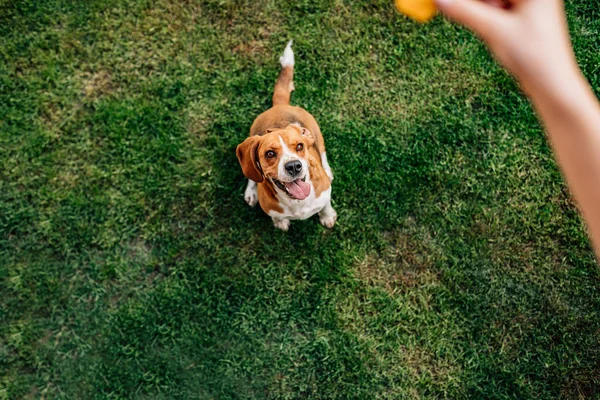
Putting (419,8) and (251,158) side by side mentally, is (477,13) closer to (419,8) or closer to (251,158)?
(419,8)

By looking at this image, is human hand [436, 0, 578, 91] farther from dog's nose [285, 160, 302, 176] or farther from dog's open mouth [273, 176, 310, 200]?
dog's open mouth [273, 176, 310, 200]

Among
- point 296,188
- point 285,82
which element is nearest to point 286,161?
point 296,188

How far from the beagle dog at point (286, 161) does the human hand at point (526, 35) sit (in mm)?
2139

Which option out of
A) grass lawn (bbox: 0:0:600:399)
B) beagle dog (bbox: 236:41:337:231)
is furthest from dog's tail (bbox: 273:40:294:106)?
grass lawn (bbox: 0:0:600:399)

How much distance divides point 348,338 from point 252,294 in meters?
0.95

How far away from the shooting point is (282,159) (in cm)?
317

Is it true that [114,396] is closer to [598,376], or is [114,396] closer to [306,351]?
[306,351]

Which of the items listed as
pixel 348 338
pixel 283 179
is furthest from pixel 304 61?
pixel 348 338

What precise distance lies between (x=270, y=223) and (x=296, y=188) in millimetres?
1097

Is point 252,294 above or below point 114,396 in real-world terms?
above

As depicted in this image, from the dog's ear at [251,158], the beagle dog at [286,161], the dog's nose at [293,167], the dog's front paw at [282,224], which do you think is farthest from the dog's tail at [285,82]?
the dog's nose at [293,167]

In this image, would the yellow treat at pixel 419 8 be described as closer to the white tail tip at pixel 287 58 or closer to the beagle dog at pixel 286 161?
the beagle dog at pixel 286 161

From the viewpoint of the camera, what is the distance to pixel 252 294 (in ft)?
14.1

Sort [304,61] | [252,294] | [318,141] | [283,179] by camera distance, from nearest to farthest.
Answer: [283,179], [318,141], [252,294], [304,61]
